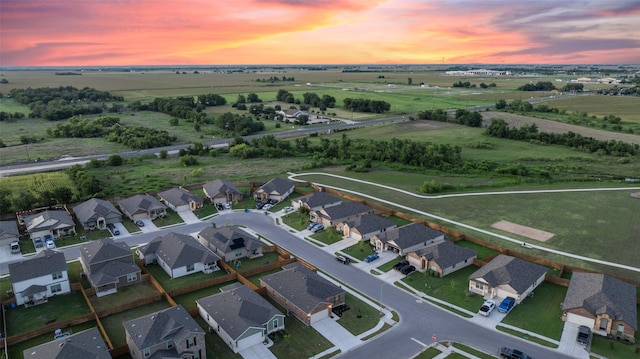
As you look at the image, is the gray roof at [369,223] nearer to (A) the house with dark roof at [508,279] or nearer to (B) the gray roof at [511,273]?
(B) the gray roof at [511,273]

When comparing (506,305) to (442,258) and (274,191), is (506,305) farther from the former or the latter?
(274,191)

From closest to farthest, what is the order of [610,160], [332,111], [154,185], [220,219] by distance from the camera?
1. [220,219]
2. [154,185]
3. [610,160]
4. [332,111]

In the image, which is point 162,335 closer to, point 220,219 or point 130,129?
point 220,219

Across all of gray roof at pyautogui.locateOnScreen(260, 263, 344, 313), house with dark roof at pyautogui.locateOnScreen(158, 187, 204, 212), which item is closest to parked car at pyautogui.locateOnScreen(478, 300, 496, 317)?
gray roof at pyautogui.locateOnScreen(260, 263, 344, 313)

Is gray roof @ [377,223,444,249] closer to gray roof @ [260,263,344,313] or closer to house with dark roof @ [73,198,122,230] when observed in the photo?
gray roof @ [260,263,344,313]

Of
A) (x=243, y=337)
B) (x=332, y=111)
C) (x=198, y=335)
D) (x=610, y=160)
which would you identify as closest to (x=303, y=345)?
(x=243, y=337)

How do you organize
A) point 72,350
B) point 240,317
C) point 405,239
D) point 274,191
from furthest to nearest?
point 274,191 → point 405,239 → point 240,317 → point 72,350

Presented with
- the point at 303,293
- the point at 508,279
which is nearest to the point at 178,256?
the point at 303,293
